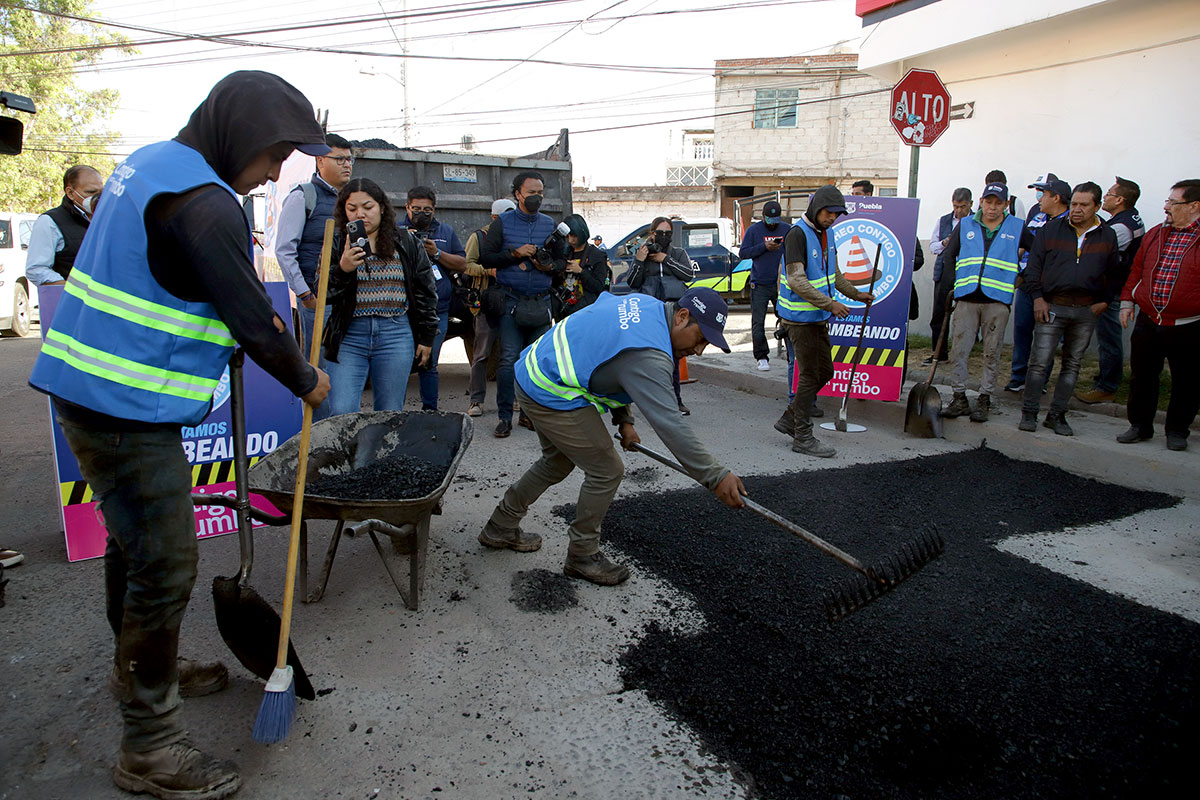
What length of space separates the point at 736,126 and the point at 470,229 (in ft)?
75.1

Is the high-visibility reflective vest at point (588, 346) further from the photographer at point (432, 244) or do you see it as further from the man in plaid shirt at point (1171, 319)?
the man in plaid shirt at point (1171, 319)

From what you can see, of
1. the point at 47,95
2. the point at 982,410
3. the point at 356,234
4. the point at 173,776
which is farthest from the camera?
the point at 47,95

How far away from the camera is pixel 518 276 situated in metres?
6.11

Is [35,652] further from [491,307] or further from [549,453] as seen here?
[491,307]

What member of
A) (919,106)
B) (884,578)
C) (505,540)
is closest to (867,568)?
(884,578)

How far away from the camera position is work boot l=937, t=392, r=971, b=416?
645cm

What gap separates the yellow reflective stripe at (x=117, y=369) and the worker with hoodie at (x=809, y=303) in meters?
4.55

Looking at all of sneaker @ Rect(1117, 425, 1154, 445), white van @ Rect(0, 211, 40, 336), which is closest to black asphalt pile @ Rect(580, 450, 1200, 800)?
sneaker @ Rect(1117, 425, 1154, 445)

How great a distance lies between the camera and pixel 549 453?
12.4 ft

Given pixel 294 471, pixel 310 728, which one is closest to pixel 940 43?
pixel 294 471

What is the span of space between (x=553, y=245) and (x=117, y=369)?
178 inches

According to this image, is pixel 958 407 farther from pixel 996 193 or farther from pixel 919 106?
pixel 919 106

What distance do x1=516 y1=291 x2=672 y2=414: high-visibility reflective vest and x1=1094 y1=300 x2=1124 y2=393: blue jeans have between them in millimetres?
5539

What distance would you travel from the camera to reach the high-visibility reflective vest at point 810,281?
19.1ft
